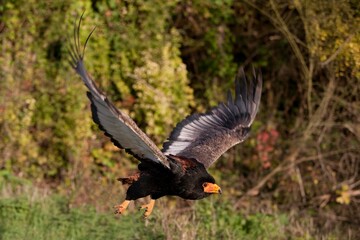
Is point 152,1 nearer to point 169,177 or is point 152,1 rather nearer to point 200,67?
point 200,67

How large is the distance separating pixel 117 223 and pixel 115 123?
7.71 feet

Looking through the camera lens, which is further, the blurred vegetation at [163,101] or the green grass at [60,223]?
the blurred vegetation at [163,101]

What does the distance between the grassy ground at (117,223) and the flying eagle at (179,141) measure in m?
0.55

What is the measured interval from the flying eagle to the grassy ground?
0.55 metres

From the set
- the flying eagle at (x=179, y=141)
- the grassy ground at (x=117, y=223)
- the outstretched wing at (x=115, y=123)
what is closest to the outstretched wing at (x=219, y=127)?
the flying eagle at (x=179, y=141)

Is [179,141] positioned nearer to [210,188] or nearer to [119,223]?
[119,223]

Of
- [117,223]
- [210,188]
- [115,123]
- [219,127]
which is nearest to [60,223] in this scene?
[117,223]

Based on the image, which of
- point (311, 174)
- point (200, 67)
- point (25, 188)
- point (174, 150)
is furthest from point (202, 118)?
point (200, 67)

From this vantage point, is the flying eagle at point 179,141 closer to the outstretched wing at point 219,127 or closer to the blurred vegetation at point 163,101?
the outstretched wing at point 219,127

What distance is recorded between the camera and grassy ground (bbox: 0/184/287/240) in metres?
8.48

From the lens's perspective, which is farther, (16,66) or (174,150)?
(16,66)

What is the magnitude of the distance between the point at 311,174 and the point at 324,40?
7.08 ft

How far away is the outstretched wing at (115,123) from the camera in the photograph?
256 inches

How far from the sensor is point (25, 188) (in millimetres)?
10852
